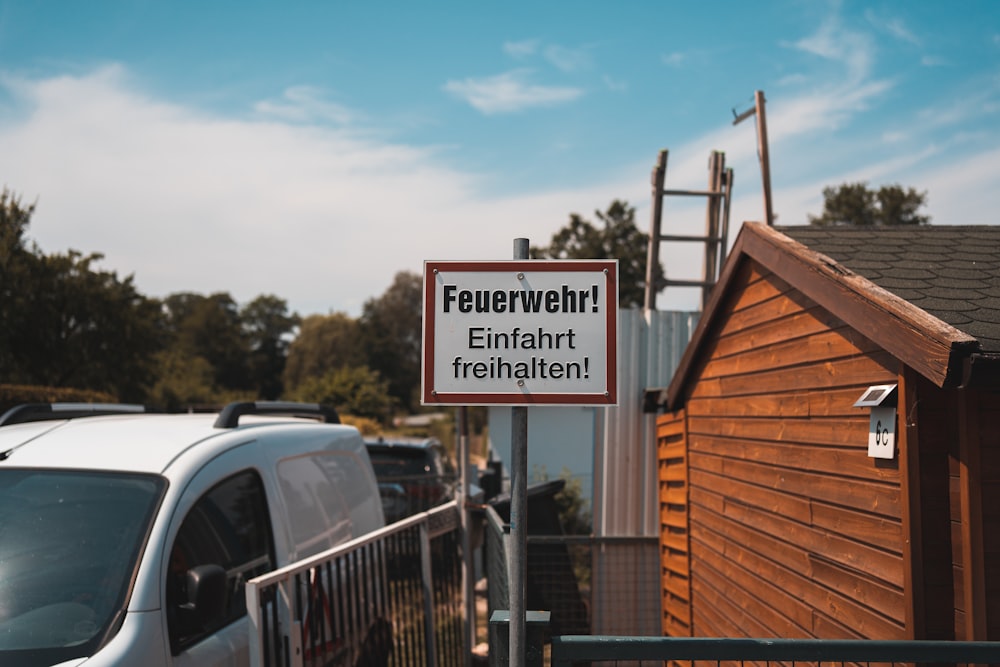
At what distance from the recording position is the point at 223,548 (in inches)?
173

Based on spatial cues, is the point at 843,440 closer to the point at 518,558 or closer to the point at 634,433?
the point at 518,558

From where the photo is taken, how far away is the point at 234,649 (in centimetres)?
419

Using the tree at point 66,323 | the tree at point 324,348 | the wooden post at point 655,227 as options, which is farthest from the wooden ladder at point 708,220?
the tree at point 324,348

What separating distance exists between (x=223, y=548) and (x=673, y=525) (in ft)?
14.5

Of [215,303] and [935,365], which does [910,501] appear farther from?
[215,303]

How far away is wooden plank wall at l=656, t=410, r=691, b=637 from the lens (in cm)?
735

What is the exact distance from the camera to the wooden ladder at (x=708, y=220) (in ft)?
33.2

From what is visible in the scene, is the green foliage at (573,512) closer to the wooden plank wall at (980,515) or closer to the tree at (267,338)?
the wooden plank wall at (980,515)

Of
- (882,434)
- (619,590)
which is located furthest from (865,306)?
(619,590)

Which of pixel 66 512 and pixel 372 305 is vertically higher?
pixel 372 305

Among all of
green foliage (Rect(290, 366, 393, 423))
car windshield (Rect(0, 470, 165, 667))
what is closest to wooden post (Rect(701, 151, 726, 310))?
car windshield (Rect(0, 470, 165, 667))

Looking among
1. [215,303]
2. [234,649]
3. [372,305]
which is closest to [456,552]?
[234,649]

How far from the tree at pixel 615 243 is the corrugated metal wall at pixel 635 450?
128 ft

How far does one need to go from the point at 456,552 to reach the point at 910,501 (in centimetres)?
474
